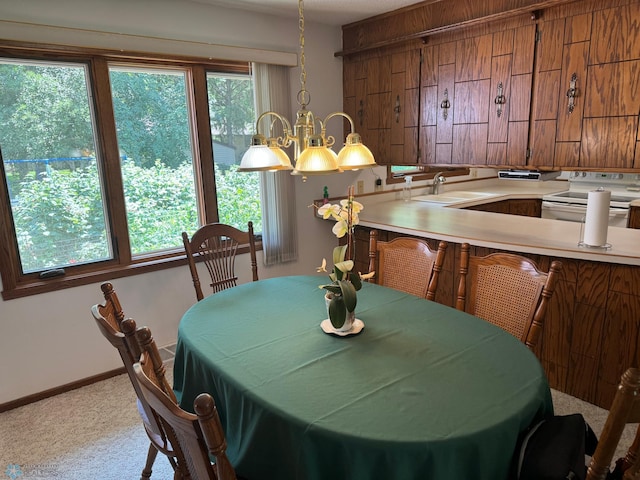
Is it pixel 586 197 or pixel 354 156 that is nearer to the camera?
pixel 354 156

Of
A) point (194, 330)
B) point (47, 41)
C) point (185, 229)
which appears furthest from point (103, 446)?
point (47, 41)

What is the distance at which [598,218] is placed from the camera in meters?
2.38

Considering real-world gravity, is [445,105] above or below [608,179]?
above

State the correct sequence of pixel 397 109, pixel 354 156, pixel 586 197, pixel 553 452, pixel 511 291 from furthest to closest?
pixel 586 197, pixel 397 109, pixel 511 291, pixel 354 156, pixel 553 452

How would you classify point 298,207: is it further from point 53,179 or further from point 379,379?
point 379,379

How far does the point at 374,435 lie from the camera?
117 cm

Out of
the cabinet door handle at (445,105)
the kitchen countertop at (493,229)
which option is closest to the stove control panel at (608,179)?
the kitchen countertop at (493,229)

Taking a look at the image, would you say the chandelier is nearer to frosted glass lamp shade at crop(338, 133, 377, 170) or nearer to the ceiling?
frosted glass lamp shade at crop(338, 133, 377, 170)

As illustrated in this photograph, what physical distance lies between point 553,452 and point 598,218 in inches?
63.6

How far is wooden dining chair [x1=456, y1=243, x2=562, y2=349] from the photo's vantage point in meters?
1.86

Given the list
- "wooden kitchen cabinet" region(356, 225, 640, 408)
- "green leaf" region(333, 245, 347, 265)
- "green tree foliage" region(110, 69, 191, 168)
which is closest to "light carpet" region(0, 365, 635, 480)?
"wooden kitchen cabinet" region(356, 225, 640, 408)

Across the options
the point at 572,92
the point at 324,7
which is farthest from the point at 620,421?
the point at 324,7

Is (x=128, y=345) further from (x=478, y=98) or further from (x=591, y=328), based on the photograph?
(x=478, y=98)

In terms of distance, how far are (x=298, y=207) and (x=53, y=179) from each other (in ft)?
5.79
